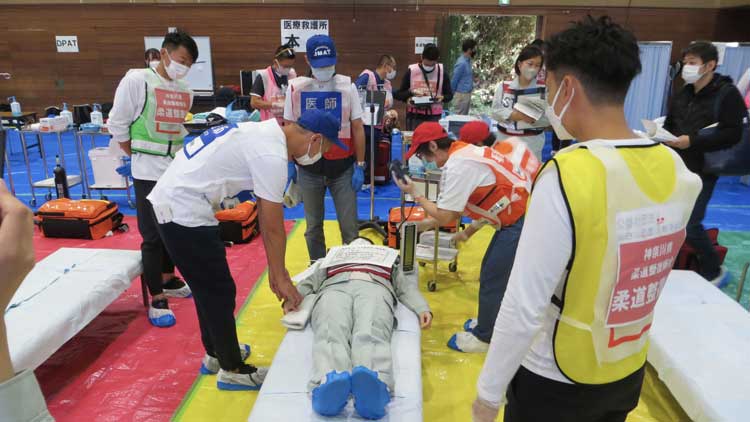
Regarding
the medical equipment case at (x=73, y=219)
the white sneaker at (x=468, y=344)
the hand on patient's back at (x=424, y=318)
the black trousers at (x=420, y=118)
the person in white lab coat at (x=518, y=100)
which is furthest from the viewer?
the black trousers at (x=420, y=118)

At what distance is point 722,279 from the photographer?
3.56 metres

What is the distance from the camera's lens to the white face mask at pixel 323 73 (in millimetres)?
3289

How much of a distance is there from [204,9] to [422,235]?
7614 mm

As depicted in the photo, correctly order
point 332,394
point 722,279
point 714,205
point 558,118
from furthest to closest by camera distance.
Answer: point 714,205
point 722,279
point 332,394
point 558,118

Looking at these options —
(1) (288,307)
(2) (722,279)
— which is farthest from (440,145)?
(2) (722,279)

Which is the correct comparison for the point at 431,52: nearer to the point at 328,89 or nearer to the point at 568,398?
the point at 328,89

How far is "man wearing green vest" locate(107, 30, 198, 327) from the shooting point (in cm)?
297

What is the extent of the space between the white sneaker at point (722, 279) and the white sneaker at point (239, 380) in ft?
10.2

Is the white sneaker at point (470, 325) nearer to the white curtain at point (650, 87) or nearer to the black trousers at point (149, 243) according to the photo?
the black trousers at point (149, 243)

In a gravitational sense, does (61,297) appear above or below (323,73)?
below

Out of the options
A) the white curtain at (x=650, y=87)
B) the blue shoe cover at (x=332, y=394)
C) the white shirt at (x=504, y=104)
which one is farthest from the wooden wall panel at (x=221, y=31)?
the blue shoe cover at (x=332, y=394)

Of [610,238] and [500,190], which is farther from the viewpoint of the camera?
[500,190]

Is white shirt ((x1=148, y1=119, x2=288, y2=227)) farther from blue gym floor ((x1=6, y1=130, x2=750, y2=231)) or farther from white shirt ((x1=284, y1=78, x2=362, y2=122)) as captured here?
blue gym floor ((x1=6, y1=130, x2=750, y2=231))

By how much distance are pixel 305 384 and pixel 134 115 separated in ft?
6.62
